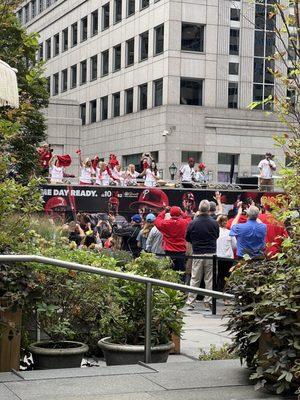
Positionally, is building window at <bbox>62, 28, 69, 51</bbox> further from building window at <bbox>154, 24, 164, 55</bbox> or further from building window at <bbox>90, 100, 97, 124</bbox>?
building window at <bbox>154, 24, 164, 55</bbox>

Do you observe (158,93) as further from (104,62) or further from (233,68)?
(104,62)

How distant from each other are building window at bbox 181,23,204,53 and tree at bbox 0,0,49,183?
73.0 feet

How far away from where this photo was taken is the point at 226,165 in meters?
54.4

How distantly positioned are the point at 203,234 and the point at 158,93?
4005 centimetres

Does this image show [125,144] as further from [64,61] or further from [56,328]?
[56,328]

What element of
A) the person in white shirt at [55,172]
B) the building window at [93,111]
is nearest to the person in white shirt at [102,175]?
the person in white shirt at [55,172]

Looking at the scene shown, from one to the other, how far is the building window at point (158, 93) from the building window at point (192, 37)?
9.96ft

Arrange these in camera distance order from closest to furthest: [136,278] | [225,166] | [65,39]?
[136,278] → [225,166] → [65,39]

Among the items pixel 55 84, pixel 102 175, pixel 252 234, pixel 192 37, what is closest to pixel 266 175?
pixel 102 175

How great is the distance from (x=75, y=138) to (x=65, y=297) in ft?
140

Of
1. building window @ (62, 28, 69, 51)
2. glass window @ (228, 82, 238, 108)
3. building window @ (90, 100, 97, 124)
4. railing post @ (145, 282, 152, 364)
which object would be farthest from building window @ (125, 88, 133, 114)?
railing post @ (145, 282, 152, 364)

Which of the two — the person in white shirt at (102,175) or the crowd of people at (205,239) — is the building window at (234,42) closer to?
the person in white shirt at (102,175)

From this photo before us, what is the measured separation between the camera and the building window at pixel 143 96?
55656mm

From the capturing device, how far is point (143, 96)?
56.1 metres
